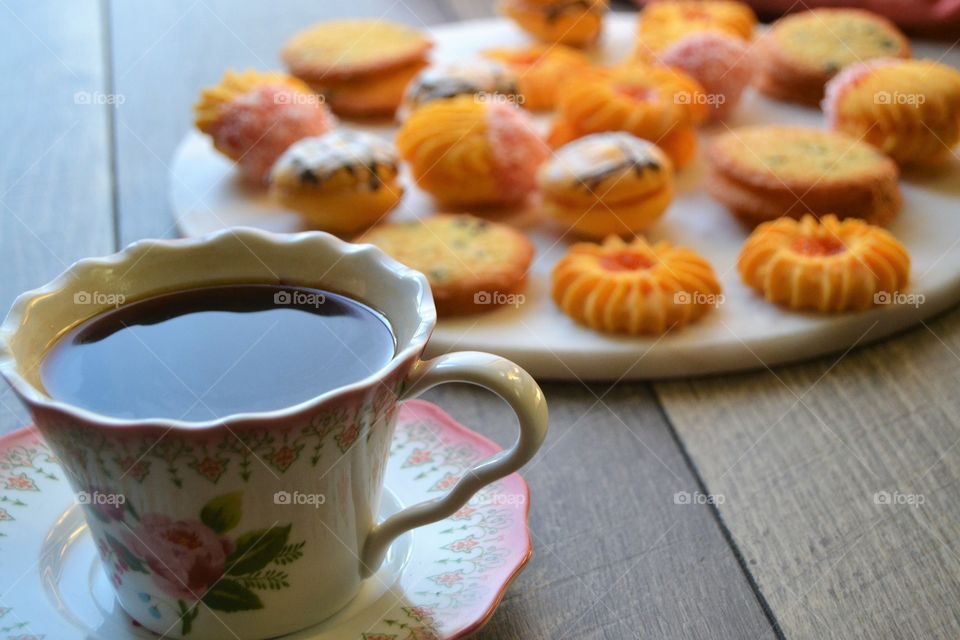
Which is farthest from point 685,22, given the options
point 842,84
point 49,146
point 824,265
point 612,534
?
point 612,534

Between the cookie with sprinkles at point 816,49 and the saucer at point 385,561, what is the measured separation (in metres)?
1.02

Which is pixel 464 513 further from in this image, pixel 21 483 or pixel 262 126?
pixel 262 126

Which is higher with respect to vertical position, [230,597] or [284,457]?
[284,457]

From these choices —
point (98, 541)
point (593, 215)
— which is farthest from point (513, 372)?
point (593, 215)

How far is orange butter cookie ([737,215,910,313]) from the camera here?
1127 millimetres

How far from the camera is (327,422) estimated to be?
0.61 meters

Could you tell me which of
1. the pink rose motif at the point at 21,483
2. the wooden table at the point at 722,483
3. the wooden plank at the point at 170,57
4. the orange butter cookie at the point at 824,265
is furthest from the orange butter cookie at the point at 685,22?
the pink rose motif at the point at 21,483

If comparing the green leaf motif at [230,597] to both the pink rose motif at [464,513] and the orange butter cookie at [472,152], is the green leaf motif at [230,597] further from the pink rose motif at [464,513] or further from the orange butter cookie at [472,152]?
the orange butter cookie at [472,152]

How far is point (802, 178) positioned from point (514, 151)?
0.35m

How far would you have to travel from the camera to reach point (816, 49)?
1.63 meters

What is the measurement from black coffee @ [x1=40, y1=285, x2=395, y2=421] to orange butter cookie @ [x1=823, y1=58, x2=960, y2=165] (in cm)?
92

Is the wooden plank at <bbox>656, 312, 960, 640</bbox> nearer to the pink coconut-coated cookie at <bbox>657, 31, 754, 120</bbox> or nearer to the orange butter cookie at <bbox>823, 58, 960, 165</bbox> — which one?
the orange butter cookie at <bbox>823, 58, 960, 165</bbox>

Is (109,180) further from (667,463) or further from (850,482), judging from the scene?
(850,482)

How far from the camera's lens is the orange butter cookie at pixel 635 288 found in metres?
1.10
